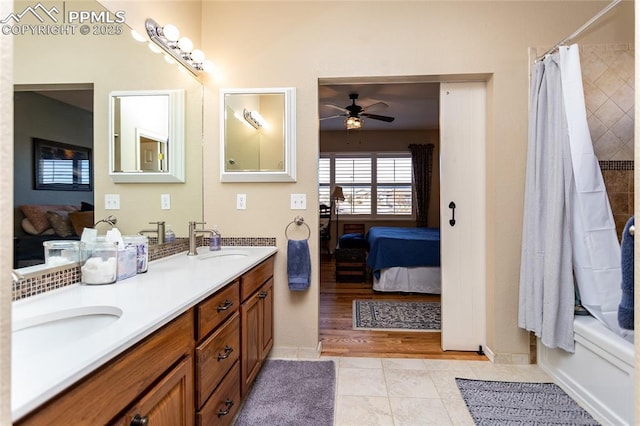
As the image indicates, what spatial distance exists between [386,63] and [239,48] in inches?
42.0

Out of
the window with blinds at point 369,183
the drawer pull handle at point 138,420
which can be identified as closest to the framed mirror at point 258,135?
the drawer pull handle at point 138,420

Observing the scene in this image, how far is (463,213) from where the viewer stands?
250cm

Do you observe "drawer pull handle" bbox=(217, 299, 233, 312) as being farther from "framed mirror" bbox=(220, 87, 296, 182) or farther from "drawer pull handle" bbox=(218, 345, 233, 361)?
"framed mirror" bbox=(220, 87, 296, 182)

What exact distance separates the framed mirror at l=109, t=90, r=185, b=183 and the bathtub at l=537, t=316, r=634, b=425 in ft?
8.38

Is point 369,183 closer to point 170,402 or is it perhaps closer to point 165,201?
point 165,201

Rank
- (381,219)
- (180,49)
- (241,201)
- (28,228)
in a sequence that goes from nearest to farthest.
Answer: (28,228)
(180,49)
(241,201)
(381,219)

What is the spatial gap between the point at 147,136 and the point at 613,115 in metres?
2.98

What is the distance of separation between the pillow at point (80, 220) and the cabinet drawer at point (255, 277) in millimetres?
707

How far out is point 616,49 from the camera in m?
2.24

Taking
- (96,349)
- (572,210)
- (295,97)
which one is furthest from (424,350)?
(96,349)

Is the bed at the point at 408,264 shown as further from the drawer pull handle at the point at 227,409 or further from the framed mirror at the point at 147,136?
the drawer pull handle at the point at 227,409

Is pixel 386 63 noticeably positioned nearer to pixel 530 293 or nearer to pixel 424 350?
pixel 530 293

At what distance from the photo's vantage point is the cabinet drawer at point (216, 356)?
1.21 m

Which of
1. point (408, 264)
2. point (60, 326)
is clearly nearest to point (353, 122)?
point (408, 264)
